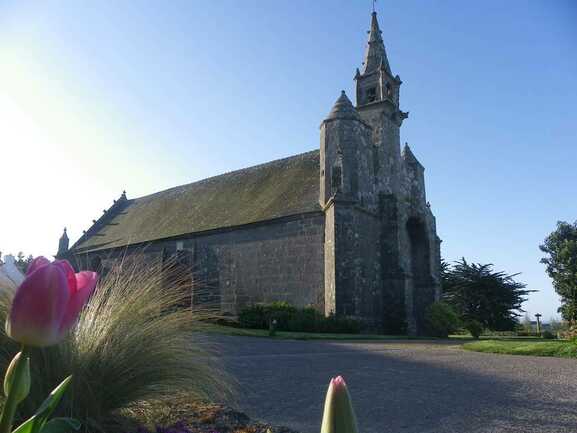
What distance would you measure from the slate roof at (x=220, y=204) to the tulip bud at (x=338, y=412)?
19244mm

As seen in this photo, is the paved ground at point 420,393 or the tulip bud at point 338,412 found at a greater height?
the tulip bud at point 338,412

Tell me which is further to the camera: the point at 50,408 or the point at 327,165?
the point at 327,165

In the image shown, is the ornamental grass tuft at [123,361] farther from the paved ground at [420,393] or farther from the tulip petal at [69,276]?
the tulip petal at [69,276]

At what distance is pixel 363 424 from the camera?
3430 mm

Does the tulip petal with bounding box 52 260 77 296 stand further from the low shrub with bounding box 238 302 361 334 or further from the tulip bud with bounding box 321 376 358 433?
the low shrub with bounding box 238 302 361 334

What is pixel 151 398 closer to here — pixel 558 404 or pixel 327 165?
pixel 558 404

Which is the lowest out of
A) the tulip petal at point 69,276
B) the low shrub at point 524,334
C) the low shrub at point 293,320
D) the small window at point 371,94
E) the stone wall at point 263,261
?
the low shrub at point 524,334

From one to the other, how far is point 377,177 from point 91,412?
20984 mm

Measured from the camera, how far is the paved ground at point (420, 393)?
352cm

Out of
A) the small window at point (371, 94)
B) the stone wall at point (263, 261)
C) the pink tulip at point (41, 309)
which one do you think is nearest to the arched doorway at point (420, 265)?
the stone wall at point (263, 261)

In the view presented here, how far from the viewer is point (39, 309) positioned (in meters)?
1.23

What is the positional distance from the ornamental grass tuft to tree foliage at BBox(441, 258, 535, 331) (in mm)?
29638

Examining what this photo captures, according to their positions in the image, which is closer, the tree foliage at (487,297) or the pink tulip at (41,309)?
the pink tulip at (41,309)

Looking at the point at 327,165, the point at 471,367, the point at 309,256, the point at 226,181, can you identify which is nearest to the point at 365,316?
the point at 309,256
